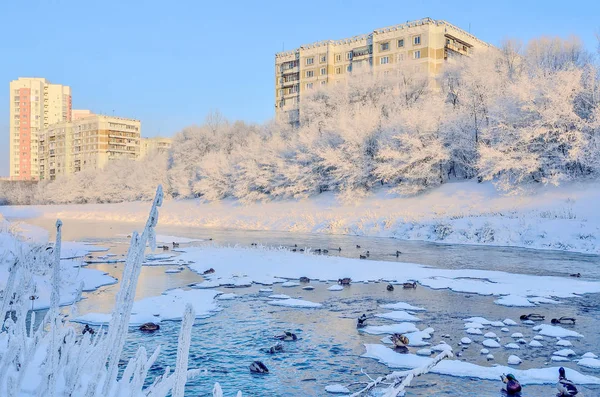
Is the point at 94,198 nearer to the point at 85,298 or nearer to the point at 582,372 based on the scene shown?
the point at 85,298

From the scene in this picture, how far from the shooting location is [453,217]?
3447 cm

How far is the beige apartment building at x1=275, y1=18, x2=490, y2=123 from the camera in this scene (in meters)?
77.2

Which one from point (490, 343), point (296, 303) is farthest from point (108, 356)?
point (296, 303)

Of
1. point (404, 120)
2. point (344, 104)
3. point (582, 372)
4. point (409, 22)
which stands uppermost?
point (409, 22)

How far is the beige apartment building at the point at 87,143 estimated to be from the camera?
151 meters

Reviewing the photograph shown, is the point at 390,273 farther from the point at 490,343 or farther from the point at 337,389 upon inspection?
the point at 337,389

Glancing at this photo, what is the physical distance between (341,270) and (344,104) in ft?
151

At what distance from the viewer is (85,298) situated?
13.3 metres

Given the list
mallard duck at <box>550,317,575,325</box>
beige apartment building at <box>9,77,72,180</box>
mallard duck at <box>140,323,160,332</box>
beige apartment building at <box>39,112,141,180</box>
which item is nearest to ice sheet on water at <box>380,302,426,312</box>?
mallard duck at <box>550,317,575,325</box>

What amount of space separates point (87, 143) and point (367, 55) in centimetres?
9745

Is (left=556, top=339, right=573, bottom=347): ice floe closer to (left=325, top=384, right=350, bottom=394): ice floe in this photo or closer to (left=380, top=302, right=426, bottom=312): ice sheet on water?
(left=380, top=302, right=426, bottom=312): ice sheet on water

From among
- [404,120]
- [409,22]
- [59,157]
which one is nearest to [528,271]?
[404,120]

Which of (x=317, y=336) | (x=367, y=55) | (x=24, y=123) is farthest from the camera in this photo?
(x=24, y=123)

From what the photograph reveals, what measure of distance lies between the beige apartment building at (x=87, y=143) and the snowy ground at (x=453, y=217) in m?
104
